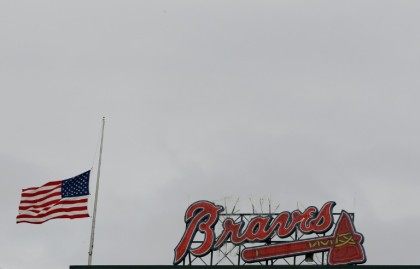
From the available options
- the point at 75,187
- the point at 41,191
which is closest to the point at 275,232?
the point at 75,187

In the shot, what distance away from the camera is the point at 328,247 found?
230ft

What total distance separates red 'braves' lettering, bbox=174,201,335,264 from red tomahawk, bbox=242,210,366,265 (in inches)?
38.4

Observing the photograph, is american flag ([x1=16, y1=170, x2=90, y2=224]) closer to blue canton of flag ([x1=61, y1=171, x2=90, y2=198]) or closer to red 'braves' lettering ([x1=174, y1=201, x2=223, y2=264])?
blue canton of flag ([x1=61, y1=171, x2=90, y2=198])

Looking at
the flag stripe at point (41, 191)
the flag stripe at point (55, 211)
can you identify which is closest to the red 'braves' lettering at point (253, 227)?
the flag stripe at point (55, 211)

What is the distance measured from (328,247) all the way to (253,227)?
20.2 feet

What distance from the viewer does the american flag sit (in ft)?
219

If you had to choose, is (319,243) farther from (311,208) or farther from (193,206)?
(193,206)

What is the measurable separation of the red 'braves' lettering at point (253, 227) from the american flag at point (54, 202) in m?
8.65

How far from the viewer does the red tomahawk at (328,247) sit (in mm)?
69125

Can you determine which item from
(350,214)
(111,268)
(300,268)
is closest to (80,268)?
(111,268)

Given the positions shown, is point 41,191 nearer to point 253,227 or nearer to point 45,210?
point 45,210

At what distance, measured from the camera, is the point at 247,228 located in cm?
7375

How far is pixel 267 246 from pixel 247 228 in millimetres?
2537

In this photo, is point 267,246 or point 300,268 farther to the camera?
point 267,246
